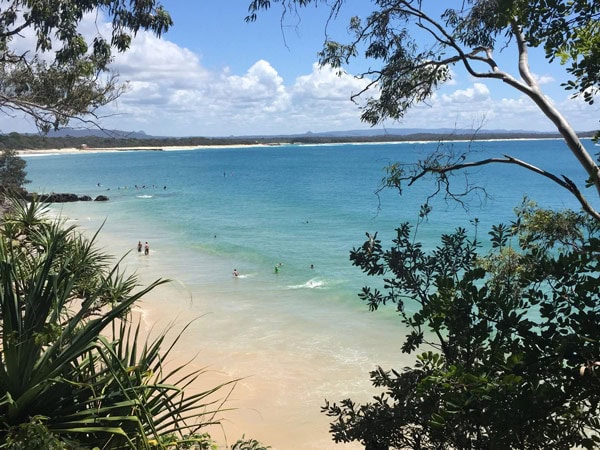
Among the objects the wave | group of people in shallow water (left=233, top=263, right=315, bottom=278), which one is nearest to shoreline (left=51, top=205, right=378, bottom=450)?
group of people in shallow water (left=233, top=263, right=315, bottom=278)

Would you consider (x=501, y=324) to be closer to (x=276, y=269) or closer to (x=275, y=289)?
(x=275, y=289)

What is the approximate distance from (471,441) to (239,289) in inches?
664

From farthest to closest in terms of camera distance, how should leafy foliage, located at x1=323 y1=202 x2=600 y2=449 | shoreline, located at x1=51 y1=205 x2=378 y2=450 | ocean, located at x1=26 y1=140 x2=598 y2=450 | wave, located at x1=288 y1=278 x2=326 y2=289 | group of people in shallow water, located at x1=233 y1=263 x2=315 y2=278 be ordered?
group of people in shallow water, located at x1=233 y1=263 x2=315 y2=278
wave, located at x1=288 y1=278 x2=326 y2=289
ocean, located at x1=26 y1=140 x2=598 y2=450
shoreline, located at x1=51 y1=205 x2=378 y2=450
leafy foliage, located at x1=323 y1=202 x2=600 y2=449

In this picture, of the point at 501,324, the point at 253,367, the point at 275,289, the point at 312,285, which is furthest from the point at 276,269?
the point at 501,324

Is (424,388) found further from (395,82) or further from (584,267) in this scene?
(395,82)

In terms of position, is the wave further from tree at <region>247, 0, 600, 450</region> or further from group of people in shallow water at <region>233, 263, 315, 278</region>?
tree at <region>247, 0, 600, 450</region>

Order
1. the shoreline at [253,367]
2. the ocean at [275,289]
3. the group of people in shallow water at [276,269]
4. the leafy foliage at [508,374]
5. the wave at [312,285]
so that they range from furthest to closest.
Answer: the group of people in shallow water at [276,269]
the wave at [312,285]
the ocean at [275,289]
the shoreline at [253,367]
the leafy foliage at [508,374]

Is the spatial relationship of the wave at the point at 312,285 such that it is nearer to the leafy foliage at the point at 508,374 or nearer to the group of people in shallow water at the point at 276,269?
the group of people in shallow water at the point at 276,269

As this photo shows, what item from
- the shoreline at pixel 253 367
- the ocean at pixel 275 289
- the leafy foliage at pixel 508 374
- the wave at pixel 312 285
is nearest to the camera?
the leafy foliage at pixel 508 374

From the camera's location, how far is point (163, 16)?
8547 millimetres

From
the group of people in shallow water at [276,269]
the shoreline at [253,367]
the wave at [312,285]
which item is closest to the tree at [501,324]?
the shoreline at [253,367]

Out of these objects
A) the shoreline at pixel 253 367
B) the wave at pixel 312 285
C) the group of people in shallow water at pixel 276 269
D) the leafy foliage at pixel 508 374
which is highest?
the leafy foliage at pixel 508 374

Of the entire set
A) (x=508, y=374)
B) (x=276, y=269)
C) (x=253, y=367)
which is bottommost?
(x=253, y=367)

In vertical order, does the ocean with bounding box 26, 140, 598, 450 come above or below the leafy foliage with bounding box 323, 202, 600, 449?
below
